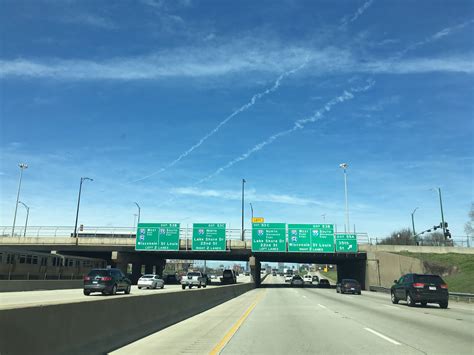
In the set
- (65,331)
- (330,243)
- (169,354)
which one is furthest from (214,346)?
(330,243)

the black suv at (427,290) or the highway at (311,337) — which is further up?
the black suv at (427,290)

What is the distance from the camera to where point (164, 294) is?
49.9ft

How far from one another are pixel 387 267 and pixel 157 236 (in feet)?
93.0

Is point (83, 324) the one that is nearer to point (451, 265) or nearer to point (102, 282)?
point (102, 282)

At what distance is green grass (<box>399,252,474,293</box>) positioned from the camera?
152 feet

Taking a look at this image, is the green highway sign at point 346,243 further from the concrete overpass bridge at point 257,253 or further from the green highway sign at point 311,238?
the concrete overpass bridge at point 257,253

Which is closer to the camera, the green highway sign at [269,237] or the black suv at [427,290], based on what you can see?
the black suv at [427,290]

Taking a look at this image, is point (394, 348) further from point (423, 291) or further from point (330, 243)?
point (330, 243)

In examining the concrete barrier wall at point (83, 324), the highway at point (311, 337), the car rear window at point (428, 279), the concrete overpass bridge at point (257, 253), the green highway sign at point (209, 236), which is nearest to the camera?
the concrete barrier wall at point (83, 324)

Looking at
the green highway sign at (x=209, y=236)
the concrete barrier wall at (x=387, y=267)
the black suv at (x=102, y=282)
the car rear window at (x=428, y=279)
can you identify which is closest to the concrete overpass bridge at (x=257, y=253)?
the concrete barrier wall at (x=387, y=267)

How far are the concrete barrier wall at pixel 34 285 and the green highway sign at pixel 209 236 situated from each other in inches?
555

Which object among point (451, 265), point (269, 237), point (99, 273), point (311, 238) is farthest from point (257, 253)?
point (99, 273)

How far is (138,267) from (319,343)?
2379 inches

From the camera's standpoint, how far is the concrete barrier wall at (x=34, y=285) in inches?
1378
